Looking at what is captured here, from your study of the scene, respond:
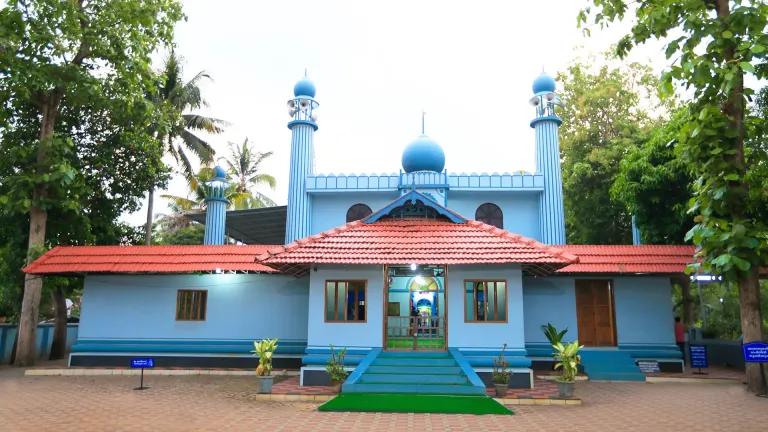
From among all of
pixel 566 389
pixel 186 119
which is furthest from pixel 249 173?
pixel 566 389

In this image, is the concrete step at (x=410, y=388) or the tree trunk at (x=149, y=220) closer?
the concrete step at (x=410, y=388)

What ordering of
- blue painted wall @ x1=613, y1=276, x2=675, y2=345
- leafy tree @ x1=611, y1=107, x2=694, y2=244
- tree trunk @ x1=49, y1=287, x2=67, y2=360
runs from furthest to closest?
tree trunk @ x1=49, y1=287, x2=67, y2=360
leafy tree @ x1=611, y1=107, x2=694, y2=244
blue painted wall @ x1=613, y1=276, x2=675, y2=345

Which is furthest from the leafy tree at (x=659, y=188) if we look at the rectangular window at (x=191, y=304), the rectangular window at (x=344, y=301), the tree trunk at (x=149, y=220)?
the tree trunk at (x=149, y=220)

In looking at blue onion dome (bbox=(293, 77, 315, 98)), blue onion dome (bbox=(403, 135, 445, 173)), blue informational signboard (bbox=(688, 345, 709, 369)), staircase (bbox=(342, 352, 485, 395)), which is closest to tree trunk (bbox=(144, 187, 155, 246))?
blue onion dome (bbox=(293, 77, 315, 98))

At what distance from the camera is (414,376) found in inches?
432

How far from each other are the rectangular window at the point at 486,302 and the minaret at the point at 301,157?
8.89m

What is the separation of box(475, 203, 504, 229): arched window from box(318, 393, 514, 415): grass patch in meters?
10.9

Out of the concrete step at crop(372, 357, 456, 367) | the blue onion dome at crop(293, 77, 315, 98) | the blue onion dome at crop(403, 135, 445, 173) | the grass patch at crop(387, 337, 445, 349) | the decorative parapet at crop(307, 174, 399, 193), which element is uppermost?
the blue onion dome at crop(293, 77, 315, 98)

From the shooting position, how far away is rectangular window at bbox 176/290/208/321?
15438 mm

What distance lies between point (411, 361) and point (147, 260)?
8.33m

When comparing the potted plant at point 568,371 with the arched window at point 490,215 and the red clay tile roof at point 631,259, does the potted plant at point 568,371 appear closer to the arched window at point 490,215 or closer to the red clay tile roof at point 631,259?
the red clay tile roof at point 631,259

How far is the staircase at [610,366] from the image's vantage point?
1357 centimetres

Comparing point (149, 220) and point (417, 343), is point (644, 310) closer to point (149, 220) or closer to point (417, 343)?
point (417, 343)

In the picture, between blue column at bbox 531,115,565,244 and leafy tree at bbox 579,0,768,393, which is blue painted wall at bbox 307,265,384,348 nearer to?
leafy tree at bbox 579,0,768,393
